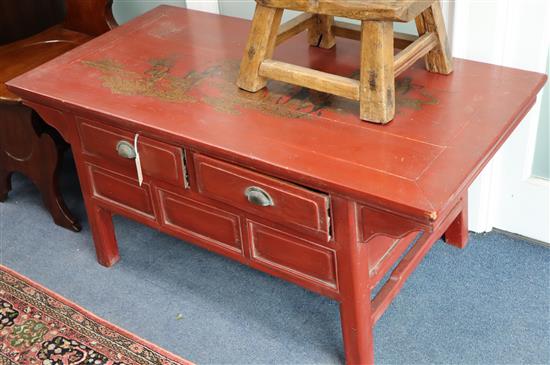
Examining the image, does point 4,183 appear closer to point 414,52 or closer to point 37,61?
point 37,61

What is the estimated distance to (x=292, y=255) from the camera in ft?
5.66

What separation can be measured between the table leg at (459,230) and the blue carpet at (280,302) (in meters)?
0.02

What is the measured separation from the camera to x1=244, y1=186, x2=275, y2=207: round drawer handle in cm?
163

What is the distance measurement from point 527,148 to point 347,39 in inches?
22.9

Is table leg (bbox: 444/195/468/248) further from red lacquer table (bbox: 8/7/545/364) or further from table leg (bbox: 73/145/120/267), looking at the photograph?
table leg (bbox: 73/145/120/267)

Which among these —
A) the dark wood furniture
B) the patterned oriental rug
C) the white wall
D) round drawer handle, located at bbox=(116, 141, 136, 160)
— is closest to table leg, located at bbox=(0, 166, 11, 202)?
the dark wood furniture

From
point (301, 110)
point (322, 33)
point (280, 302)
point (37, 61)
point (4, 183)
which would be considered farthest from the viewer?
point (4, 183)

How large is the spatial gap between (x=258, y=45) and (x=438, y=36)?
42 centimetres

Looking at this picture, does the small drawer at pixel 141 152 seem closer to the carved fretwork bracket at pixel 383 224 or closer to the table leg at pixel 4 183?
the carved fretwork bracket at pixel 383 224

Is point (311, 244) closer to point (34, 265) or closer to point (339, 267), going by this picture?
point (339, 267)

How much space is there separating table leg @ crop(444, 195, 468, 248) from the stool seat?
700 millimetres

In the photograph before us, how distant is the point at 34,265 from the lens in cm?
231

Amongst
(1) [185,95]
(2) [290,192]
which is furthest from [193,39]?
(2) [290,192]

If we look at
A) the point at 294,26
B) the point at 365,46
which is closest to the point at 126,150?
the point at 294,26
